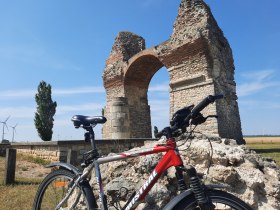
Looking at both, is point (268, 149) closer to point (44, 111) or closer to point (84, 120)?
point (84, 120)

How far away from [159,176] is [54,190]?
4.88 feet

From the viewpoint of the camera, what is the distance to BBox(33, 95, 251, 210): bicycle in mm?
1772

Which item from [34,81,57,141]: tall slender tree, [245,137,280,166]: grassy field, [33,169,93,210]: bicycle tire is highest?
[34,81,57,141]: tall slender tree

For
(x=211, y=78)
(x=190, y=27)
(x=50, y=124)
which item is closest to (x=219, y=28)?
(x=190, y=27)

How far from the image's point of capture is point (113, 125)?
1430 cm

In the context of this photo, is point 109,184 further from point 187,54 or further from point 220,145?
point 187,54

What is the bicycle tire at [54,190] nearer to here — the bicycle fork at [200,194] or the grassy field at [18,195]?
the bicycle fork at [200,194]

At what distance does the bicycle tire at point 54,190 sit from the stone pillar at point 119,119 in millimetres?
11035

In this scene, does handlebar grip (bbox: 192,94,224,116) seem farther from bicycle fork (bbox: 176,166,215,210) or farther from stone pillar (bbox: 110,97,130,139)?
stone pillar (bbox: 110,97,130,139)

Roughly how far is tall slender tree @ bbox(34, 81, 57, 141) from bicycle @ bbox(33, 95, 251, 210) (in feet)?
91.9

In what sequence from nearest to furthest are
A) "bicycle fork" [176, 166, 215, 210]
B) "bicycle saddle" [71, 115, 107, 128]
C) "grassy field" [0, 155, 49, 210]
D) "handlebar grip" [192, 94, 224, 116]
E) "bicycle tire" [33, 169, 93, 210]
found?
"bicycle fork" [176, 166, 215, 210], "handlebar grip" [192, 94, 224, 116], "bicycle saddle" [71, 115, 107, 128], "bicycle tire" [33, 169, 93, 210], "grassy field" [0, 155, 49, 210]

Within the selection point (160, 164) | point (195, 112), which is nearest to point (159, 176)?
point (160, 164)

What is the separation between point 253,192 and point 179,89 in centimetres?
1144

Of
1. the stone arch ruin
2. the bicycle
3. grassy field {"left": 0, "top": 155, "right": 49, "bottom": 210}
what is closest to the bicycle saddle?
the bicycle
